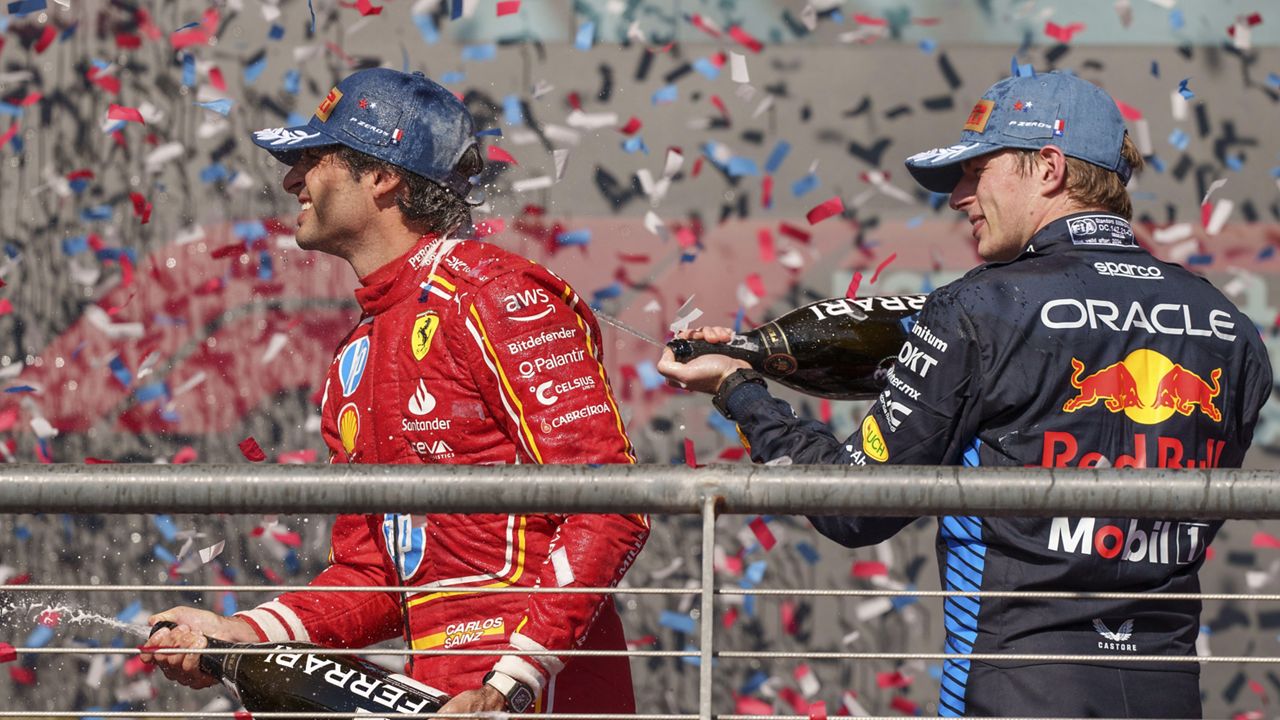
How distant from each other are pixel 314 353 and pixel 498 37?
4.31 ft

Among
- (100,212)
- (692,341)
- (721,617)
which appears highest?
(692,341)

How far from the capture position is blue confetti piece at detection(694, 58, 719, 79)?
573 cm

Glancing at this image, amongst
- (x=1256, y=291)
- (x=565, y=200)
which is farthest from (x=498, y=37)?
(x=1256, y=291)

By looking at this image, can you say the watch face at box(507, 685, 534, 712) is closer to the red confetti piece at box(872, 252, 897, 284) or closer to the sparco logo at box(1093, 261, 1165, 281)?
the sparco logo at box(1093, 261, 1165, 281)

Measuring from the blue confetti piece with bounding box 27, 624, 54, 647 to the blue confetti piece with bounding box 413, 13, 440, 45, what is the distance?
102 inches

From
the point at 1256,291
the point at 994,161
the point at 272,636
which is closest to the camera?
the point at 994,161

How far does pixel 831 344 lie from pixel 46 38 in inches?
152

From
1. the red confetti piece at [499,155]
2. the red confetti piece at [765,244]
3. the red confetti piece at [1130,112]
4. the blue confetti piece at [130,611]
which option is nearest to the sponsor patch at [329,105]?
the red confetti piece at [499,155]

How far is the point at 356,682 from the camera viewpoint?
7.58ft

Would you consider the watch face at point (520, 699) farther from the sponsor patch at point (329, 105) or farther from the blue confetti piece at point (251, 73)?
the blue confetti piece at point (251, 73)

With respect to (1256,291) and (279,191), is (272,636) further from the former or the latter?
(1256,291)

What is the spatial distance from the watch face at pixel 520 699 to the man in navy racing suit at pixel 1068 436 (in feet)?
1.61

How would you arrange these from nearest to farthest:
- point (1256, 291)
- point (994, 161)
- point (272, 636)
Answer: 1. point (994, 161)
2. point (272, 636)
3. point (1256, 291)

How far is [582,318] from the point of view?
2732 millimetres
